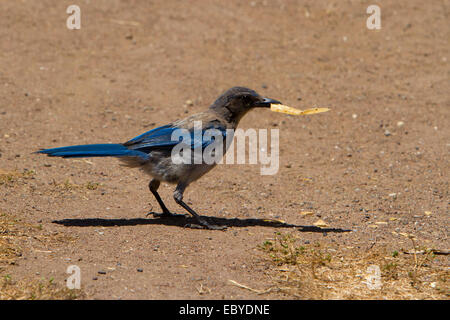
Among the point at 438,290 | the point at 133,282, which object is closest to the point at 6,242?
the point at 133,282

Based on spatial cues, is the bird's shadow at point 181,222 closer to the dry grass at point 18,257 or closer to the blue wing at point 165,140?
the dry grass at point 18,257

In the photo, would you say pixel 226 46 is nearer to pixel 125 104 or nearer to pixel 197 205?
pixel 125 104

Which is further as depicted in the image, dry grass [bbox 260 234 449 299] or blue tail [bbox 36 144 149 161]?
blue tail [bbox 36 144 149 161]

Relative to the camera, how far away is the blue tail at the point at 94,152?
6336 millimetres

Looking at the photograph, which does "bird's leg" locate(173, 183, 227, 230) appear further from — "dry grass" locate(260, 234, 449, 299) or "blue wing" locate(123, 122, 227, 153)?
"dry grass" locate(260, 234, 449, 299)

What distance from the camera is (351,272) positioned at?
17.9 feet

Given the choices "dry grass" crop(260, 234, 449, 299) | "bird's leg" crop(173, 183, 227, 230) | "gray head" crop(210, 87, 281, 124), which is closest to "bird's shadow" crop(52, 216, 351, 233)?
"bird's leg" crop(173, 183, 227, 230)

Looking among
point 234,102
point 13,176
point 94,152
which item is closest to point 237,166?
point 234,102

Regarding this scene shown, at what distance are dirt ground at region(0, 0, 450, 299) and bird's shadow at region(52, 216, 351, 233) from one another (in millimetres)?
39

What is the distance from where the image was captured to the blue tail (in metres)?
6.34

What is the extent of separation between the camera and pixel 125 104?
10.4 metres

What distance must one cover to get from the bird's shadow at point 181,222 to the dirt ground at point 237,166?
0.13 ft

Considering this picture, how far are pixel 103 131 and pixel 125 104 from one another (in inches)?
40.6

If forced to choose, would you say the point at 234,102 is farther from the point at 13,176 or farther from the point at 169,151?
the point at 13,176
